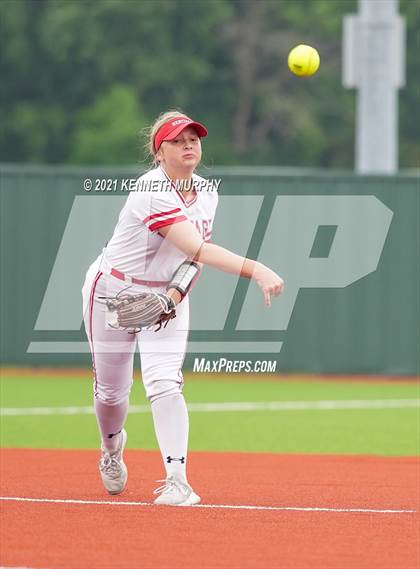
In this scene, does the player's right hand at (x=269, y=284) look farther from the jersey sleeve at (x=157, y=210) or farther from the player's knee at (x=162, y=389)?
the player's knee at (x=162, y=389)

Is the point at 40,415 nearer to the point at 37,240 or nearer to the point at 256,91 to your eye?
the point at 37,240

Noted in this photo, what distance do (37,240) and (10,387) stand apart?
2.26m

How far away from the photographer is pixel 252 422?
12.8 meters

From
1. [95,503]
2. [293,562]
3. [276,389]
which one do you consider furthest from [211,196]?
[276,389]

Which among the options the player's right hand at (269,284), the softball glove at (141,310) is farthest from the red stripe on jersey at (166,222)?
the player's right hand at (269,284)

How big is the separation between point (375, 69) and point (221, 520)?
42.3ft

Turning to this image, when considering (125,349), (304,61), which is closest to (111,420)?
(125,349)

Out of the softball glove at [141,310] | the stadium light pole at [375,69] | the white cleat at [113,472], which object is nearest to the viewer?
the softball glove at [141,310]

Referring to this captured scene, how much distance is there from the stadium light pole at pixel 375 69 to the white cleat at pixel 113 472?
11573 millimetres

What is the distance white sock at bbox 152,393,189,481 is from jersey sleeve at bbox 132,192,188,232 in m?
0.90

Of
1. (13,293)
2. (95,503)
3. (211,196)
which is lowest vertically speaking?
(95,503)

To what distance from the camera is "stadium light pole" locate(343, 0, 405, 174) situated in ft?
61.6

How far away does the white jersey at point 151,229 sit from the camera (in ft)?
23.8

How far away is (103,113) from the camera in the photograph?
140 ft
